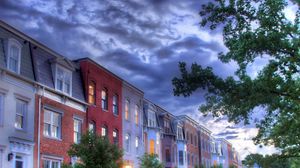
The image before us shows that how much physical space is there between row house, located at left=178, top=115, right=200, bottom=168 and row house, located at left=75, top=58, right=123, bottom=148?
74.8ft

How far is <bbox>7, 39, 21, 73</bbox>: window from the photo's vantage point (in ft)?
89.5

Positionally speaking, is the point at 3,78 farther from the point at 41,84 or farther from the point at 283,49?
the point at 283,49

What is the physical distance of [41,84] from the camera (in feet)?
96.3

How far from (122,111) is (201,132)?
109 ft

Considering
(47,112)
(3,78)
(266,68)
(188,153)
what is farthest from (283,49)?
(188,153)

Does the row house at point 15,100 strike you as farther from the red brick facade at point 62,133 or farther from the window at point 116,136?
the window at point 116,136

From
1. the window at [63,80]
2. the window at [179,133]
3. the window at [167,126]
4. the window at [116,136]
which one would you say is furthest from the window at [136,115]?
the window at [179,133]

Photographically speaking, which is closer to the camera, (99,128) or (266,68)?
(266,68)

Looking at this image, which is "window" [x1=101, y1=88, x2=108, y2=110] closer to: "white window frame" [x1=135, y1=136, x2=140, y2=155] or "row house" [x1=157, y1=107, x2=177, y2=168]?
"white window frame" [x1=135, y1=136, x2=140, y2=155]

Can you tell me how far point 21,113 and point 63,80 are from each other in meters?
5.48

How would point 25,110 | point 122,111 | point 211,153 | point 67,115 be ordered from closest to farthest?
point 25,110, point 67,115, point 122,111, point 211,153

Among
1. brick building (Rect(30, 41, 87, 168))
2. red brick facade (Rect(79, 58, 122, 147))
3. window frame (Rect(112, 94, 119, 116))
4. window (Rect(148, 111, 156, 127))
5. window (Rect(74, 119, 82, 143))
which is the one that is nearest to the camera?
brick building (Rect(30, 41, 87, 168))

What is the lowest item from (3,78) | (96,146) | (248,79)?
(96,146)

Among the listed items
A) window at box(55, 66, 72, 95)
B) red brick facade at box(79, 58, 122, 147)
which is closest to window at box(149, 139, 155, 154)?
red brick facade at box(79, 58, 122, 147)
